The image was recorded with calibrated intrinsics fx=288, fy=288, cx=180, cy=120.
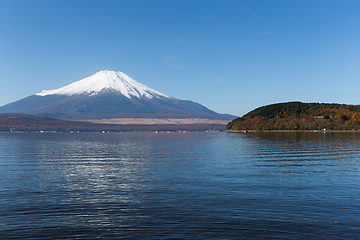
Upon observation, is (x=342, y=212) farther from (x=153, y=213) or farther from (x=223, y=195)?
(x=153, y=213)

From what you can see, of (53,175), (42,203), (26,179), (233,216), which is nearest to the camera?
(233,216)

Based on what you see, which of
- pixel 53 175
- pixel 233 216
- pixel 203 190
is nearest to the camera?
pixel 233 216

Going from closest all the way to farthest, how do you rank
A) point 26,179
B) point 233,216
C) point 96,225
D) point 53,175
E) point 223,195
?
point 96,225 < point 233,216 < point 223,195 < point 26,179 < point 53,175

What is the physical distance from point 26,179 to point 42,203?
13.9 m

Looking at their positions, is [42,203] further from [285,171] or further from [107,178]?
[285,171]

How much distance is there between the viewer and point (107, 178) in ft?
118

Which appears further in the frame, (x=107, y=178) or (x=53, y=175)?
(x=53, y=175)

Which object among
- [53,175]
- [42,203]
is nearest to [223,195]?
[42,203]

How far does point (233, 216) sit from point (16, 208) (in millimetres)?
16313

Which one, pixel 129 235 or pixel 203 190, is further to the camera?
pixel 203 190

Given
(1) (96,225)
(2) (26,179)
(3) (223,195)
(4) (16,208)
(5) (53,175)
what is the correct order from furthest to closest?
(5) (53,175), (2) (26,179), (3) (223,195), (4) (16,208), (1) (96,225)

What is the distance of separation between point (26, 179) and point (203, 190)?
73.0 feet

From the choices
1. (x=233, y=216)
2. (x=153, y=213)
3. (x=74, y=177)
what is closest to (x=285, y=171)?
(x=233, y=216)

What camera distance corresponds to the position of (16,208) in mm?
21984
